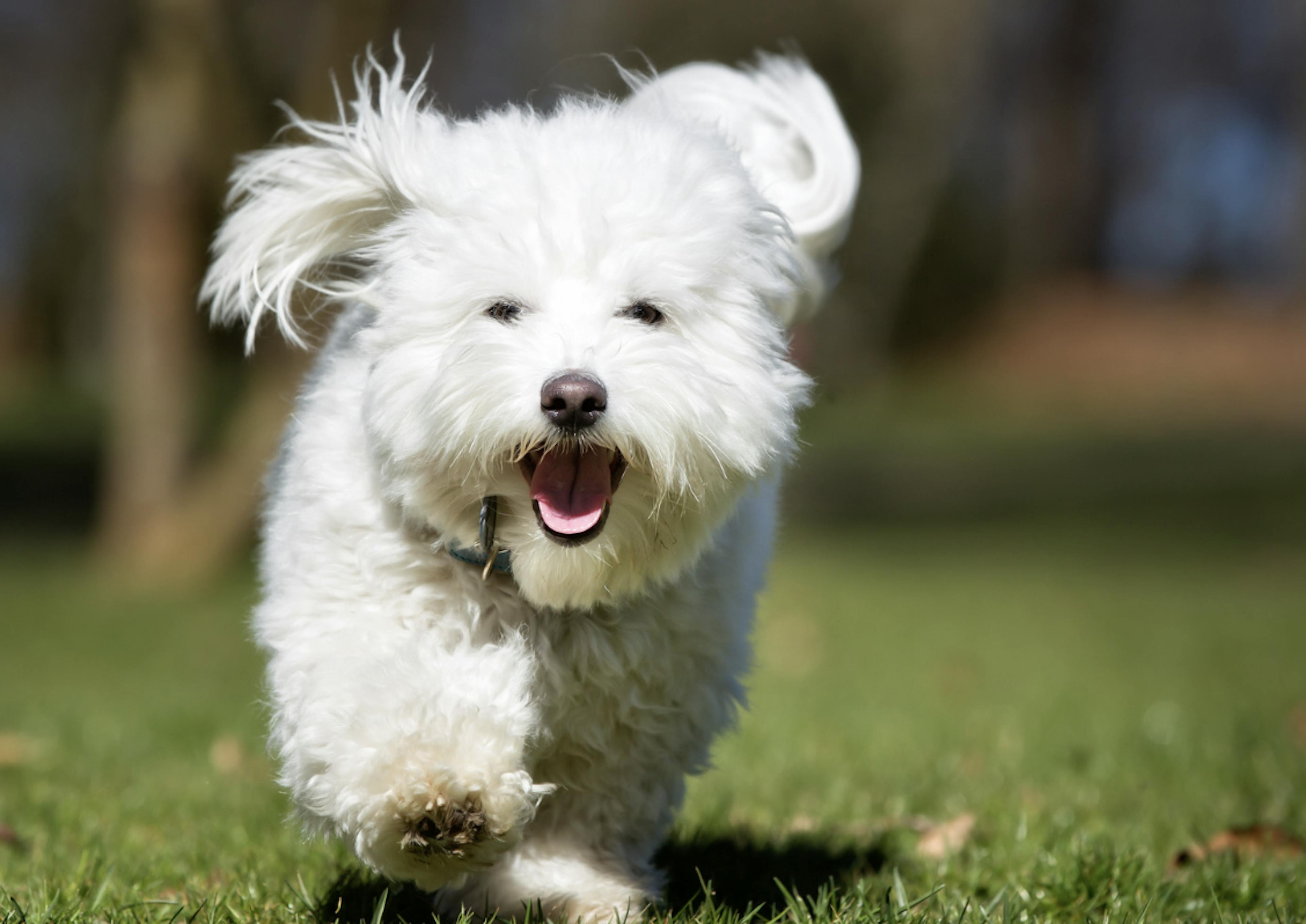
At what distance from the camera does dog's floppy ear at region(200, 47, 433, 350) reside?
10.1 feet

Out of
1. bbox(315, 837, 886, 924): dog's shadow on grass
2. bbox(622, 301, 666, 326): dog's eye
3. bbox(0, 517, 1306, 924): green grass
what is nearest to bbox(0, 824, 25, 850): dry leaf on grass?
bbox(0, 517, 1306, 924): green grass

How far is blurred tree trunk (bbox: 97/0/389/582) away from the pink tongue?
8.00 metres

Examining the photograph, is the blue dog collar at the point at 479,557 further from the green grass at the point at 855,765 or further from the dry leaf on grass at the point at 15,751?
the dry leaf on grass at the point at 15,751

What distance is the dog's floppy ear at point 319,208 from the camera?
307 centimetres

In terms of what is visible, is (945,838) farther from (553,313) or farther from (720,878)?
(553,313)

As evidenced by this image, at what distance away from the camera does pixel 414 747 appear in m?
2.61

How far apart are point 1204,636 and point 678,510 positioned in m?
7.29

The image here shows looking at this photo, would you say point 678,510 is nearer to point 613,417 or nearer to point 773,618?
point 613,417

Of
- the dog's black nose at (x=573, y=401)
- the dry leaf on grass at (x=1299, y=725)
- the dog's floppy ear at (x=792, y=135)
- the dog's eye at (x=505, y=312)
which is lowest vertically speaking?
the dry leaf on grass at (x=1299, y=725)

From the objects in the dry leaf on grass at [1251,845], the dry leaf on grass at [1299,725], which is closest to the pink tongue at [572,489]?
the dry leaf on grass at [1251,845]

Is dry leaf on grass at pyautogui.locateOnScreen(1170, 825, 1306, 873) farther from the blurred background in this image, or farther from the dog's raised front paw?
the dog's raised front paw

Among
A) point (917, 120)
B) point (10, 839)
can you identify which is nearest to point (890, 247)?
point (917, 120)

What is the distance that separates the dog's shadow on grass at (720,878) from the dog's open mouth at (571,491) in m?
0.78

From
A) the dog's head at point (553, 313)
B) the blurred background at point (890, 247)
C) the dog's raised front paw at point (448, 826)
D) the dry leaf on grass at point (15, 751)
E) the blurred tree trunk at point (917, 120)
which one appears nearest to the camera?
the dog's raised front paw at point (448, 826)
